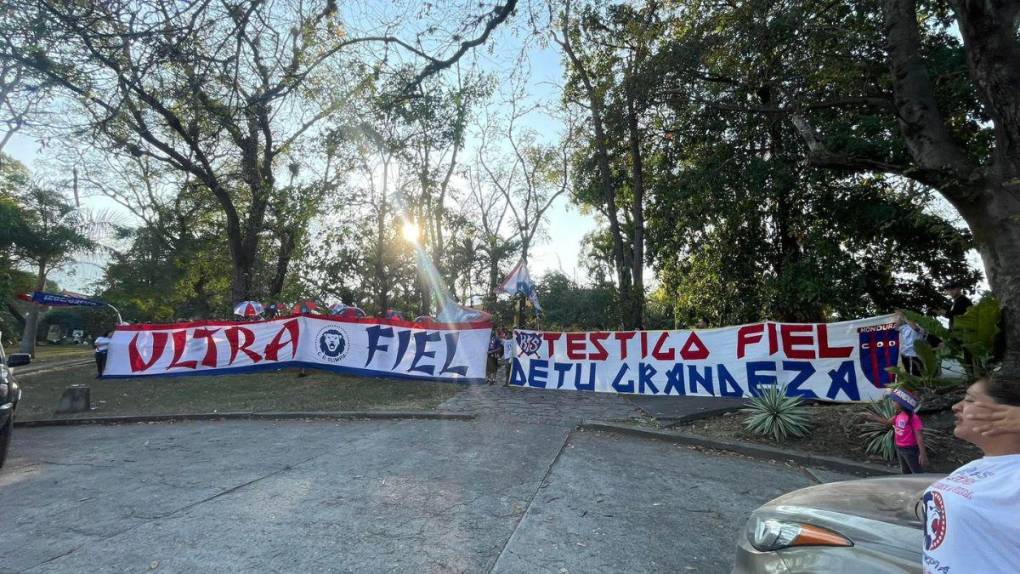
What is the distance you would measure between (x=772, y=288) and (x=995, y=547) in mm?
13969

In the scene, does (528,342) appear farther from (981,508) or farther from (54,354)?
(54,354)

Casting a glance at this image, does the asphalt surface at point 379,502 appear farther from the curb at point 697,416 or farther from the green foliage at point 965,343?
the green foliage at point 965,343

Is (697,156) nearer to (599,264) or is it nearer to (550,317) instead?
(550,317)

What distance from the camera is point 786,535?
2.17 meters

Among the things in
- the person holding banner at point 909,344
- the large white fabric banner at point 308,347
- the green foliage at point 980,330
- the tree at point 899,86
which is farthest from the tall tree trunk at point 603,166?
the green foliage at point 980,330

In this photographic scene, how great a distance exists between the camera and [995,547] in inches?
55.6

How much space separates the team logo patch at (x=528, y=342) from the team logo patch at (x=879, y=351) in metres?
6.44

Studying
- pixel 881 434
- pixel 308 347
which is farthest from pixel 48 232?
pixel 881 434

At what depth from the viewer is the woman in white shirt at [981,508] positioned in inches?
55.7

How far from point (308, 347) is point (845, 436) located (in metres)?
12.0

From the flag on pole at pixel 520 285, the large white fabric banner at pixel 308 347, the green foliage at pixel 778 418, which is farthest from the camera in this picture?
the flag on pole at pixel 520 285

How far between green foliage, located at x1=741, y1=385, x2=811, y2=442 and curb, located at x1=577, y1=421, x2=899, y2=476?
56 centimetres

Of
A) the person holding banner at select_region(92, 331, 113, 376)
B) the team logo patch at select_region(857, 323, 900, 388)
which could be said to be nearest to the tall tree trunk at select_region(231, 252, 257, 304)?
the person holding banner at select_region(92, 331, 113, 376)

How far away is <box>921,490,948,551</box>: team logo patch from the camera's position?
5.12 feet
